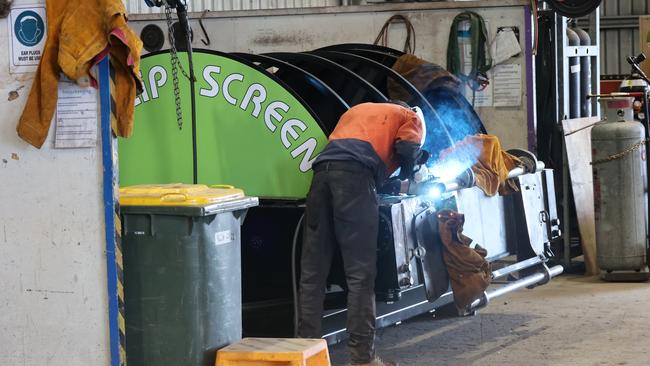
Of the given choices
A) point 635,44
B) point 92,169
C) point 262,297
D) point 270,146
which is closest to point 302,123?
point 270,146

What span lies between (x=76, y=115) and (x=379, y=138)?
6.44ft

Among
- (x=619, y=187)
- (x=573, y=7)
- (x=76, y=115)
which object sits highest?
(x=573, y=7)

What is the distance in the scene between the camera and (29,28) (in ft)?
15.1

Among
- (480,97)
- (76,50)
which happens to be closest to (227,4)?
(480,97)

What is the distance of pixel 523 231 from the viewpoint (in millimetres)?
7324

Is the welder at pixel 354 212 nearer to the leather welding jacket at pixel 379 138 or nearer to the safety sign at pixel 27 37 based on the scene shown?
the leather welding jacket at pixel 379 138

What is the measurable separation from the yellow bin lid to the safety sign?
0.67m

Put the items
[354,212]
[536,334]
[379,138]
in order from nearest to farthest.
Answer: [354,212] → [379,138] → [536,334]

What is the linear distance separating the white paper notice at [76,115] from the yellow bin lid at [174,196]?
33 centimetres

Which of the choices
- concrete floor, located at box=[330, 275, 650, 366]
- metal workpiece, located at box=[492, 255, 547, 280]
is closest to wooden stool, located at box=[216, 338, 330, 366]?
concrete floor, located at box=[330, 275, 650, 366]

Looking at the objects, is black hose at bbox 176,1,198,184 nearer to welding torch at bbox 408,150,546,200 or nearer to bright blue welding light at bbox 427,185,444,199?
welding torch at bbox 408,150,546,200

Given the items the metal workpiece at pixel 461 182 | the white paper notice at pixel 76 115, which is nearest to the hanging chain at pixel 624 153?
the metal workpiece at pixel 461 182

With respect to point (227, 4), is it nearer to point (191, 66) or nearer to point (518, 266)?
→ point (518, 266)

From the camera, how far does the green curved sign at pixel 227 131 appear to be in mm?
6195
